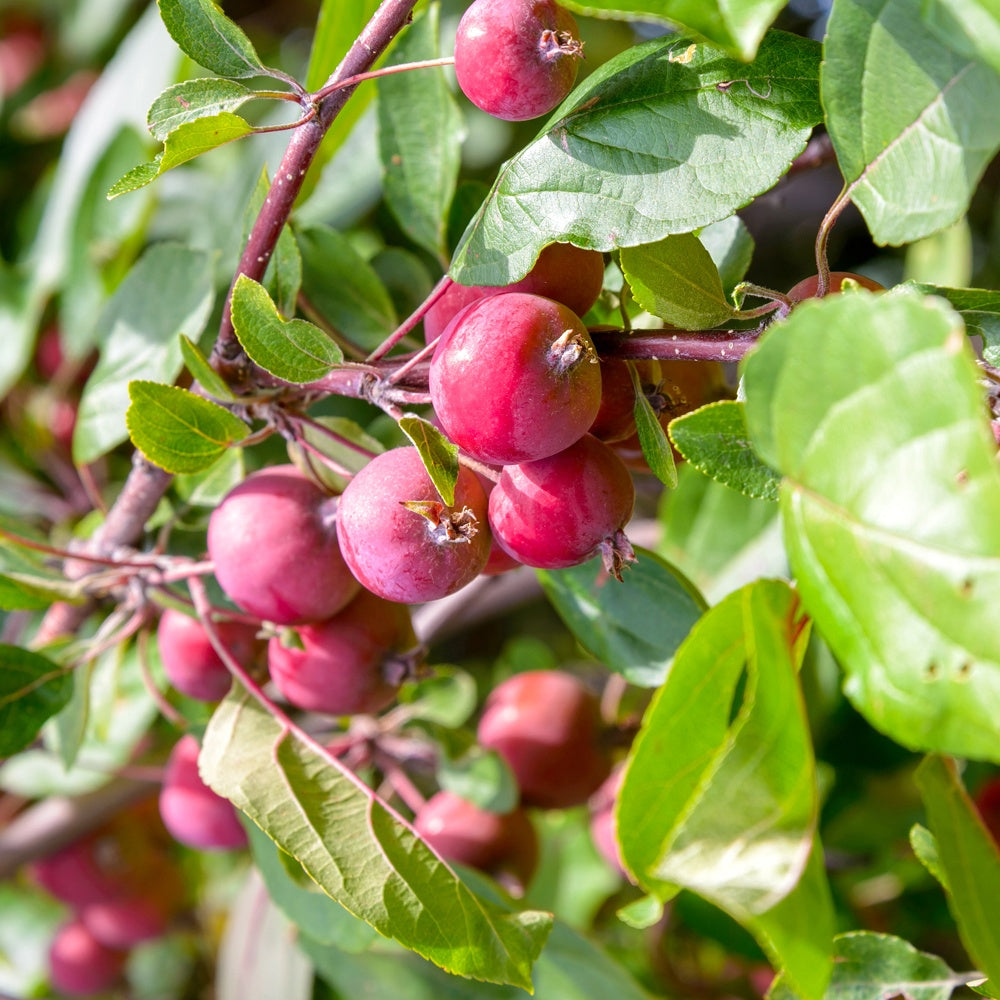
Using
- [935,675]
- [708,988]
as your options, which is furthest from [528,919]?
[708,988]

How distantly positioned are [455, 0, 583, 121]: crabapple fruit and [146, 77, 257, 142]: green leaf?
0.42 feet

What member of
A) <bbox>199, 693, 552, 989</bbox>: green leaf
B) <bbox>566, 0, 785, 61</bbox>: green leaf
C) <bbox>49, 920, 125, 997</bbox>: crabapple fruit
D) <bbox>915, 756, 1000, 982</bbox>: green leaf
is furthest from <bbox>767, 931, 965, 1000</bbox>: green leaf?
<bbox>49, 920, 125, 997</bbox>: crabapple fruit

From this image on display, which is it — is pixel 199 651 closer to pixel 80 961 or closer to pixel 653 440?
pixel 653 440

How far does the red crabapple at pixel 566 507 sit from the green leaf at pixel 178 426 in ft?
0.64

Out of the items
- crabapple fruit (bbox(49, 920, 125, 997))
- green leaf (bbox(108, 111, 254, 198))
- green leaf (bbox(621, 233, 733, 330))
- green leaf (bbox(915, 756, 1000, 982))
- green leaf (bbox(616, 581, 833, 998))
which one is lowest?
crabapple fruit (bbox(49, 920, 125, 997))

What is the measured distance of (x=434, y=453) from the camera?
0.53 m

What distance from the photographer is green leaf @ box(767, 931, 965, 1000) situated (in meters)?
0.70

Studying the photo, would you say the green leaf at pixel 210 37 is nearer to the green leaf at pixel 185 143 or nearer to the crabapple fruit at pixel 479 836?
the green leaf at pixel 185 143

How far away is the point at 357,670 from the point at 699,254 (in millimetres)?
372

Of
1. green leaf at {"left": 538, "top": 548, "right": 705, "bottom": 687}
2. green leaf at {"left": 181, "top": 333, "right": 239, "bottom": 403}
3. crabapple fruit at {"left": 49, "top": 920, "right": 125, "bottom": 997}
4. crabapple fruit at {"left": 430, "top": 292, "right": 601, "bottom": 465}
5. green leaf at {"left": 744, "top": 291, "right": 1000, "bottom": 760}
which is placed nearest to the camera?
green leaf at {"left": 744, "top": 291, "right": 1000, "bottom": 760}

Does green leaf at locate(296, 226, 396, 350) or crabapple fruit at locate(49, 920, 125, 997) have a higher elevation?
green leaf at locate(296, 226, 396, 350)

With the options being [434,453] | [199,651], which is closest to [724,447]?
[434,453]

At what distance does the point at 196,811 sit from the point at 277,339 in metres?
0.64

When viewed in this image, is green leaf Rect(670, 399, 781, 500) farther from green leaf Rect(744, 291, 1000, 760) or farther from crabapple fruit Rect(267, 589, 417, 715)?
crabapple fruit Rect(267, 589, 417, 715)
